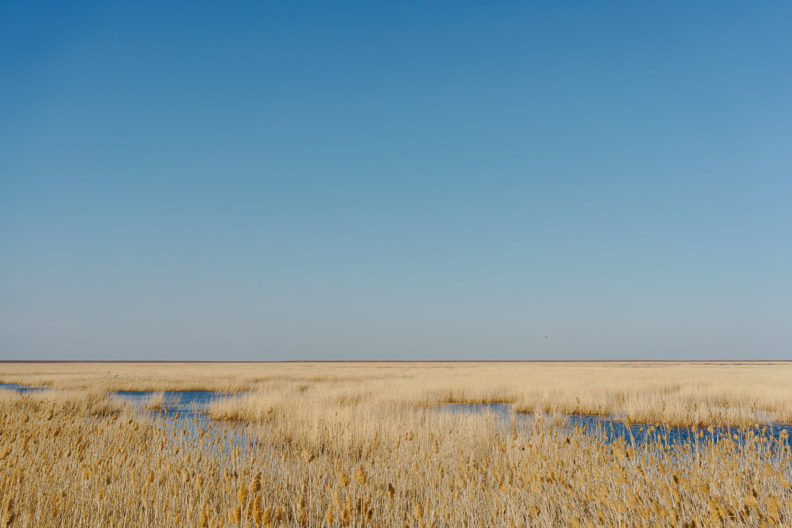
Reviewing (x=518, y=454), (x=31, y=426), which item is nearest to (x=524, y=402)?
(x=518, y=454)

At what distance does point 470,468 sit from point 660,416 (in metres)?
11.6

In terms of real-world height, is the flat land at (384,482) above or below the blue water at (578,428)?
above

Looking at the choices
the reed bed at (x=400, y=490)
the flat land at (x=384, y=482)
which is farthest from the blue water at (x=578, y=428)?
the reed bed at (x=400, y=490)

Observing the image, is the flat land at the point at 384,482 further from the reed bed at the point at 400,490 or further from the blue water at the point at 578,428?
the blue water at the point at 578,428

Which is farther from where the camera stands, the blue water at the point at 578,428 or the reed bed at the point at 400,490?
the blue water at the point at 578,428

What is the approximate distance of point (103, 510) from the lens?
4961 millimetres

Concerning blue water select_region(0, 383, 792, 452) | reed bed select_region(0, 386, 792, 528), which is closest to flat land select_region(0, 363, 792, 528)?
reed bed select_region(0, 386, 792, 528)

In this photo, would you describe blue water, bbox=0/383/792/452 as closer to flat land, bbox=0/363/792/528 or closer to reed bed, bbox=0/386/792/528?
flat land, bbox=0/363/792/528

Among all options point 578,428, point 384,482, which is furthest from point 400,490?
point 578,428

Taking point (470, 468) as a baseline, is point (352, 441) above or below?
below

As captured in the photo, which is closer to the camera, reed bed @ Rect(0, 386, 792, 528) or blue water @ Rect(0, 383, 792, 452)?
reed bed @ Rect(0, 386, 792, 528)

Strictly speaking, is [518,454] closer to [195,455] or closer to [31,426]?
[195,455]

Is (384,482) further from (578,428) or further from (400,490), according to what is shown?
(578,428)

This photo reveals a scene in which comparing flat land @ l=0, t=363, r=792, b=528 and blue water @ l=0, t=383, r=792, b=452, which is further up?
flat land @ l=0, t=363, r=792, b=528
